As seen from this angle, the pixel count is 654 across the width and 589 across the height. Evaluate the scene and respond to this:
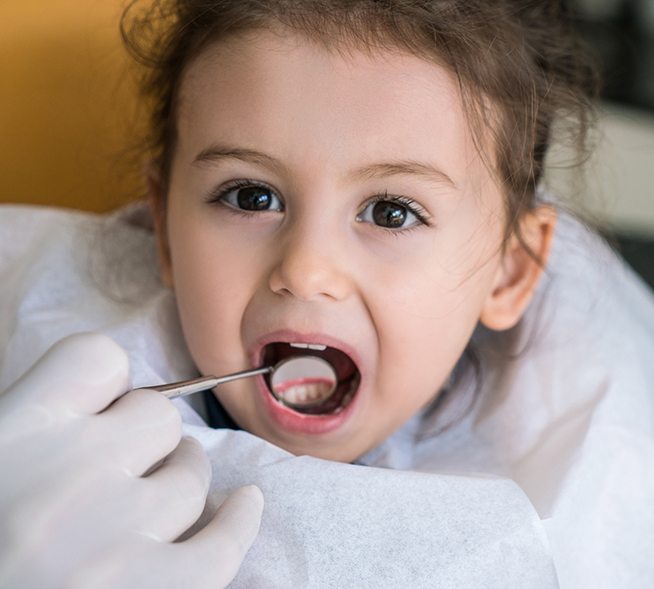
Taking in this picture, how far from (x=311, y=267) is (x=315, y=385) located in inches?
5.6

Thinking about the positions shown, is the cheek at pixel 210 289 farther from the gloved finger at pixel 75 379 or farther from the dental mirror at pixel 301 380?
the gloved finger at pixel 75 379

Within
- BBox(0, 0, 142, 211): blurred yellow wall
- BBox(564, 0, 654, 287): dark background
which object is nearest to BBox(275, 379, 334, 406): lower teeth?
BBox(0, 0, 142, 211): blurred yellow wall

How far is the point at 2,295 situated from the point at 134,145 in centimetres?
23

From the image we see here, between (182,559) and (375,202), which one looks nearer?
(182,559)

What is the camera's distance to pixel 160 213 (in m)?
0.96

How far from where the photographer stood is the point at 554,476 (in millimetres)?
847

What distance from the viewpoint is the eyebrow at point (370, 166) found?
0.77m

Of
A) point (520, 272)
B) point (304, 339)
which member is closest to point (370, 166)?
point (304, 339)

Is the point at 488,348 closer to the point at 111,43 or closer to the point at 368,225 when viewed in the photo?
the point at 368,225

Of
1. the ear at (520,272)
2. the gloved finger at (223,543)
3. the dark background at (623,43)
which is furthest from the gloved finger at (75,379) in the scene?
the dark background at (623,43)

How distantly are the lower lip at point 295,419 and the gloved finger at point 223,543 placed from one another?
15 cm

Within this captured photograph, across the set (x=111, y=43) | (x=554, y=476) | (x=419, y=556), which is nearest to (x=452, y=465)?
(x=554, y=476)

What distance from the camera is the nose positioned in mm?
750

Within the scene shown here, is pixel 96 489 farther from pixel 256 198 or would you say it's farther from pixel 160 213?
pixel 160 213
